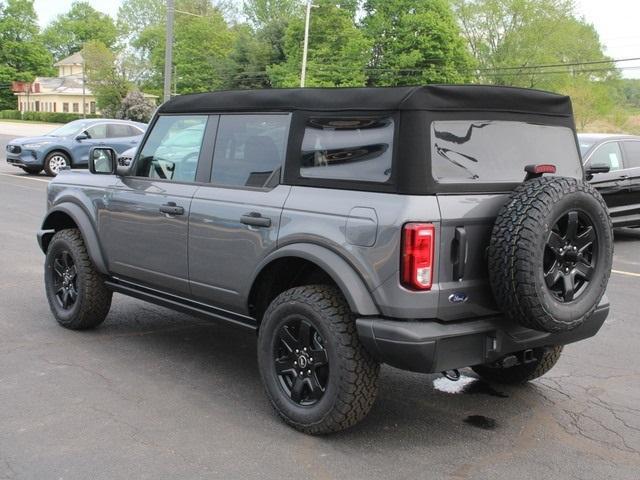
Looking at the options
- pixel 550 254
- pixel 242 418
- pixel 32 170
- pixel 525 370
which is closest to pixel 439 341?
pixel 550 254

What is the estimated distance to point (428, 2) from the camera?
65.4m

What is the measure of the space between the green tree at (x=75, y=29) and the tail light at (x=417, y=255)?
131 meters

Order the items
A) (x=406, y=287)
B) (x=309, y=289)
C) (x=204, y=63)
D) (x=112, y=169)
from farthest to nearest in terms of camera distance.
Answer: (x=204, y=63), (x=112, y=169), (x=309, y=289), (x=406, y=287)

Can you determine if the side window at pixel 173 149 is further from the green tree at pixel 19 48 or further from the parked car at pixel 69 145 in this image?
the green tree at pixel 19 48

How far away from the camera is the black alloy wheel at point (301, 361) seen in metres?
3.85

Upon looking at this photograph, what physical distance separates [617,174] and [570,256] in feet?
26.8

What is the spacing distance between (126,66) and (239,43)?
13105 mm

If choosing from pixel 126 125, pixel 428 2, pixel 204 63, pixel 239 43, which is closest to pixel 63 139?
pixel 126 125

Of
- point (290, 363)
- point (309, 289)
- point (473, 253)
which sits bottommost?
point (290, 363)

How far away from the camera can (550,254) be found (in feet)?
11.8

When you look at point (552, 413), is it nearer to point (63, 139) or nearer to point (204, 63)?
point (63, 139)

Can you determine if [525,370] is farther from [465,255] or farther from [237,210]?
[237,210]

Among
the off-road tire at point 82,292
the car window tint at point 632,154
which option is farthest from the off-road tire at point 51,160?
the off-road tire at point 82,292

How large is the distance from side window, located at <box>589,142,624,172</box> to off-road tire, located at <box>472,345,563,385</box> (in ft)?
22.8
